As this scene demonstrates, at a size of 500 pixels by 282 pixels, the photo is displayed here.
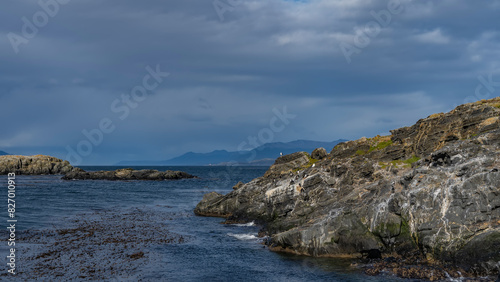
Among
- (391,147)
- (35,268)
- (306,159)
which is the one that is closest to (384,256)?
(391,147)

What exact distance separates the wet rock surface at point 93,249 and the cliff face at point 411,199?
14873 mm

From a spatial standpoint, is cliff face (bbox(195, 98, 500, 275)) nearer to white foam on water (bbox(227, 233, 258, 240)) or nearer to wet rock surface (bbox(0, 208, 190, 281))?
white foam on water (bbox(227, 233, 258, 240))

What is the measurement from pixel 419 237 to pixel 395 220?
2734mm

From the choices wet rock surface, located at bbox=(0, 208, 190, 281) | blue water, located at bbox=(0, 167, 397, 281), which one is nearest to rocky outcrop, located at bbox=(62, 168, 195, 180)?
blue water, located at bbox=(0, 167, 397, 281)

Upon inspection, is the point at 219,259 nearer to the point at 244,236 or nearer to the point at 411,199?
the point at 244,236

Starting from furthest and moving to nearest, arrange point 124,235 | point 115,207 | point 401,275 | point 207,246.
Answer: point 115,207 < point 124,235 < point 207,246 < point 401,275

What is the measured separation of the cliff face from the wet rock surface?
14.9 metres

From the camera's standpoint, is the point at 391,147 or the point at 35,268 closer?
the point at 35,268

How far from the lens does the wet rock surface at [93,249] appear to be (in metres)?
33.9

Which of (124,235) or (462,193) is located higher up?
(462,193)

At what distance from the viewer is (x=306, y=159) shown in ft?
244

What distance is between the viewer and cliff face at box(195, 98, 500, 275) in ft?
107

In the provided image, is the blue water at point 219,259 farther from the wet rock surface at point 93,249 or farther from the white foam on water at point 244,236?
the wet rock surface at point 93,249

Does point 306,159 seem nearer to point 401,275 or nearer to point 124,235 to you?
point 124,235
